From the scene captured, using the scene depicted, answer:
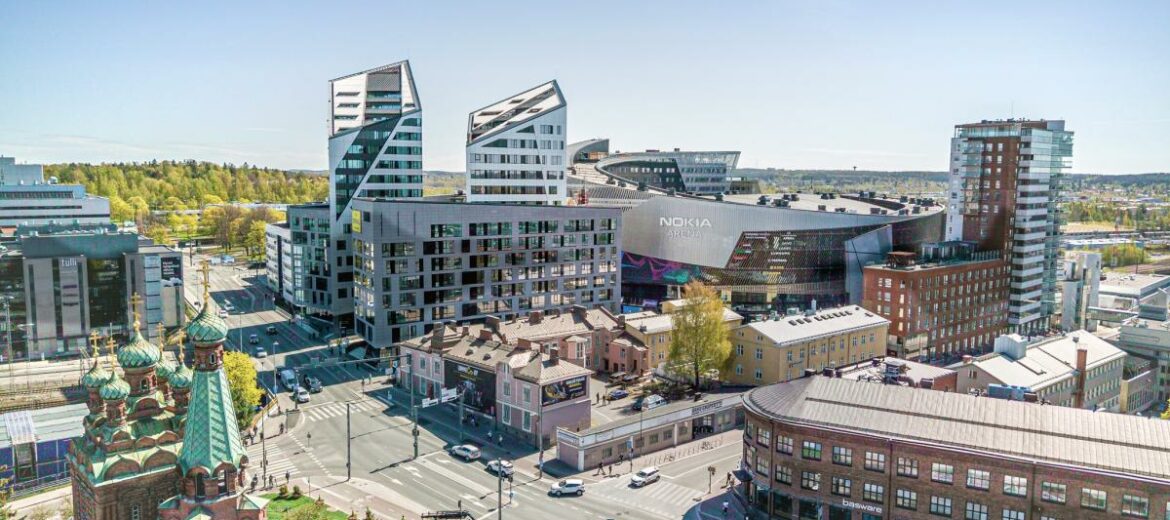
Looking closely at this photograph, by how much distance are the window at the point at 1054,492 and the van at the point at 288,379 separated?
3183 inches

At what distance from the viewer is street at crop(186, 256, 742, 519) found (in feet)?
223

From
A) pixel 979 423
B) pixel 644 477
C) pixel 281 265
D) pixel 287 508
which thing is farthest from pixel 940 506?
pixel 281 265

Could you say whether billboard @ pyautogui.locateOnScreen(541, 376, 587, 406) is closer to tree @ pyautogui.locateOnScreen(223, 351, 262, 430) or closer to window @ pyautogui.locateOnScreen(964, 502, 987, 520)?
tree @ pyautogui.locateOnScreen(223, 351, 262, 430)

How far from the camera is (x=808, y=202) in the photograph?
173625 millimetres

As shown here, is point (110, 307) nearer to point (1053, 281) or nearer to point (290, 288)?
point (290, 288)

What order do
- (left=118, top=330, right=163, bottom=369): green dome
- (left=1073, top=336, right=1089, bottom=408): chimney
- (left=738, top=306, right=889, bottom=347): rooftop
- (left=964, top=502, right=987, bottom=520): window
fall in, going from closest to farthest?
(left=118, top=330, right=163, bottom=369): green dome, (left=964, top=502, right=987, bottom=520): window, (left=1073, top=336, right=1089, bottom=408): chimney, (left=738, top=306, right=889, bottom=347): rooftop

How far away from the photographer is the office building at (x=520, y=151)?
138m

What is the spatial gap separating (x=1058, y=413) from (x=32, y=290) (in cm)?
11729

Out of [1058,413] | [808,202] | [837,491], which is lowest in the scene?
[837,491]

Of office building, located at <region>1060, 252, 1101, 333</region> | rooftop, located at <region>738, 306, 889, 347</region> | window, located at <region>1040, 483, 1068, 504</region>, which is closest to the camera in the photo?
window, located at <region>1040, 483, 1068, 504</region>

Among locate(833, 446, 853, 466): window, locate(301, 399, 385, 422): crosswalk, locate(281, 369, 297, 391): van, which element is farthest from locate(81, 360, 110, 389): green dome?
locate(281, 369, 297, 391): van

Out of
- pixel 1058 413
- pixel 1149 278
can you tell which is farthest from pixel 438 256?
pixel 1149 278

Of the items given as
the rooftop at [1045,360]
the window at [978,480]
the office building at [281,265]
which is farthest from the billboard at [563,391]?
the office building at [281,265]

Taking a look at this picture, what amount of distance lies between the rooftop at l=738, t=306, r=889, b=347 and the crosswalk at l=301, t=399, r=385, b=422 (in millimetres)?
44956
